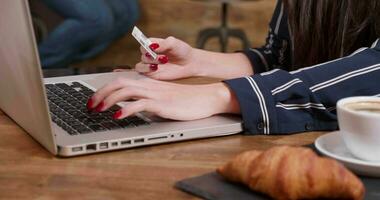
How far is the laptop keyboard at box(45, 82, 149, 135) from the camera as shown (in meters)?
1.02

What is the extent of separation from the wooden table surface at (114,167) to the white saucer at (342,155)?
8 centimetres

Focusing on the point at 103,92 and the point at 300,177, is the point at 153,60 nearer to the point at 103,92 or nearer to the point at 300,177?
the point at 103,92

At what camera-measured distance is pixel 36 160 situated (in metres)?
0.93

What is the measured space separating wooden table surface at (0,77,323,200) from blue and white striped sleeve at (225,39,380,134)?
0.10 feet

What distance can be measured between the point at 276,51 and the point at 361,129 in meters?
0.78

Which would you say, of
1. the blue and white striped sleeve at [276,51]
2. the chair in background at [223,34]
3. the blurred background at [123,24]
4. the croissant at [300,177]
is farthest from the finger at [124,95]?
the chair in background at [223,34]

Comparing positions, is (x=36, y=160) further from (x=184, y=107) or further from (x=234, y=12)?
(x=234, y=12)

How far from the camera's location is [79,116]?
3.53 feet

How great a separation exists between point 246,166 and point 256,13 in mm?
2999

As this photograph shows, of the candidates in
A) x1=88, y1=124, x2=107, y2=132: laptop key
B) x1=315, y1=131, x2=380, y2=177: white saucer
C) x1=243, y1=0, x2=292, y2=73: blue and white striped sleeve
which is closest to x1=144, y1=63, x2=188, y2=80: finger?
x1=243, y1=0, x2=292, y2=73: blue and white striped sleeve

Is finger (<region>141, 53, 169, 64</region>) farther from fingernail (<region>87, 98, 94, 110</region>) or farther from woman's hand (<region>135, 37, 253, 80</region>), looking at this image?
fingernail (<region>87, 98, 94, 110</region>)

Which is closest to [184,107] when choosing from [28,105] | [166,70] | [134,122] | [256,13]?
[134,122]

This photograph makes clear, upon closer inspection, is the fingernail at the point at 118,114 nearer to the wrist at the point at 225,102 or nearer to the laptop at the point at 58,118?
the laptop at the point at 58,118

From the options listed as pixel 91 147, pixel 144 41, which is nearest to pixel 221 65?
pixel 144 41
